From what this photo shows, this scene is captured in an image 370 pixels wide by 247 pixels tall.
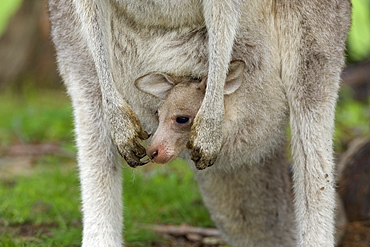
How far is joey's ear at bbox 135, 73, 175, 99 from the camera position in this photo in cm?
340

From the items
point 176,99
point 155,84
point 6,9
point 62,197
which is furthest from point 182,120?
point 6,9

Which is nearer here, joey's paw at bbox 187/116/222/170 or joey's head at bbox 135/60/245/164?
joey's paw at bbox 187/116/222/170

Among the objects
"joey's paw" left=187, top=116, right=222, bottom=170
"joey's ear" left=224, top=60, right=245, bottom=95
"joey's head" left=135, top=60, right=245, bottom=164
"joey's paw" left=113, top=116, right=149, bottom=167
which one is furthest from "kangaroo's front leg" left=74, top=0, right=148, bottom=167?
"joey's ear" left=224, top=60, right=245, bottom=95

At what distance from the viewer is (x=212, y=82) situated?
3.16m

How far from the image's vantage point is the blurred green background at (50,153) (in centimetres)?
448

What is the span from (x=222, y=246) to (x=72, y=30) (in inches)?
74.5

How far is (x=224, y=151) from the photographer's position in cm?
346

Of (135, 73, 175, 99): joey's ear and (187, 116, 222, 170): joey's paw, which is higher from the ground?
(135, 73, 175, 99): joey's ear

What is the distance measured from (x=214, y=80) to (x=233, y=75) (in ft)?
0.75

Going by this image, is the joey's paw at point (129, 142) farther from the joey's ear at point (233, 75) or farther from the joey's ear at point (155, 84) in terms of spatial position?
the joey's ear at point (233, 75)

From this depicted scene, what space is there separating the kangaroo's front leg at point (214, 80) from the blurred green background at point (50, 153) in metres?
0.52

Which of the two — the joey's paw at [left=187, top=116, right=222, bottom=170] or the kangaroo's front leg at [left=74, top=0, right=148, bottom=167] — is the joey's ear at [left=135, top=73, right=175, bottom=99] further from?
the joey's paw at [left=187, top=116, right=222, bottom=170]

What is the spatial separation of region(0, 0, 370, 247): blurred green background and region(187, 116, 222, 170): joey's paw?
0.48 m

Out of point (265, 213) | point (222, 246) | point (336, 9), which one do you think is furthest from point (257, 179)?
point (336, 9)
